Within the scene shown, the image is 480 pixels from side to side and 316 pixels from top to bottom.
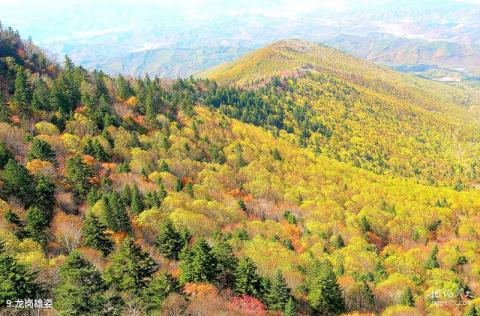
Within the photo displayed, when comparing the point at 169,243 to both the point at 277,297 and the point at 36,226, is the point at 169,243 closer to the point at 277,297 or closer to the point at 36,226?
the point at 36,226

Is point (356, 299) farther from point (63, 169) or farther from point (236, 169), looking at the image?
point (236, 169)

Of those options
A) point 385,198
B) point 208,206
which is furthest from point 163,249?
point 385,198

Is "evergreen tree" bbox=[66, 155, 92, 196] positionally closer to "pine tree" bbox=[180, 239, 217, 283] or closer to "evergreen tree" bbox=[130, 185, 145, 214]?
"evergreen tree" bbox=[130, 185, 145, 214]

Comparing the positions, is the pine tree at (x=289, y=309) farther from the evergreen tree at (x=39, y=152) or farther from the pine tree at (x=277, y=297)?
the evergreen tree at (x=39, y=152)

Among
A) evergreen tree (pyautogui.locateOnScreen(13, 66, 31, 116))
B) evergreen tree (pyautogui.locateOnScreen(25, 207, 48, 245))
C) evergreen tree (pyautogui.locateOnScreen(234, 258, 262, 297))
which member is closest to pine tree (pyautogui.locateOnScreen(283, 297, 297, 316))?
evergreen tree (pyautogui.locateOnScreen(234, 258, 262, 297))

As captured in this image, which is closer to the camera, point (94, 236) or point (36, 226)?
point (36, 226)

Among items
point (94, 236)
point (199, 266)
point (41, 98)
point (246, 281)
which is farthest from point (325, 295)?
point (41, 98)

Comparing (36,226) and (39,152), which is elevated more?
(39,152)
